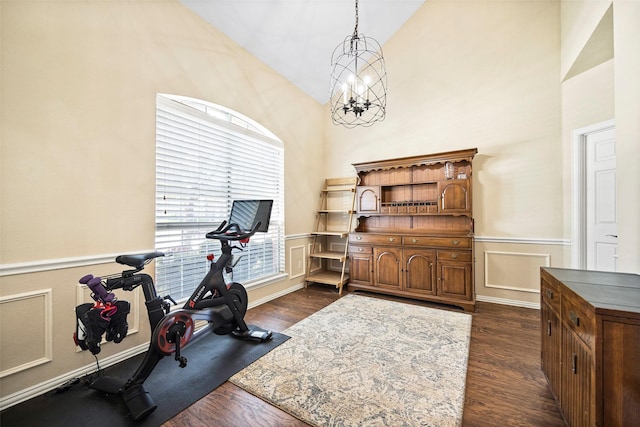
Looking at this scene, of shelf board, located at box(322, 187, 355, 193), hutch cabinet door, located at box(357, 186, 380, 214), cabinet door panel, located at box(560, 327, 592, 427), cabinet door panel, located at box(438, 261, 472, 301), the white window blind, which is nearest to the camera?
cabinet door panel, located at box(560, 327, 592, 427)

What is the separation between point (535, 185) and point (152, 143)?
14.7 ft

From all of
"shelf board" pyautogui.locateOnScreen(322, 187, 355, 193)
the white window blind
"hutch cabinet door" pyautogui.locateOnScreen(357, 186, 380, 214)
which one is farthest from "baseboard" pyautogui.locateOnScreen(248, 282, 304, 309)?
"shelf board" pyautogui.locateOnScreen(322, 187, 355, 193)

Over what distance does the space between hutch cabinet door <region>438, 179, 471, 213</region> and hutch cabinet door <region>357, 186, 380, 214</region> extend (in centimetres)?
94

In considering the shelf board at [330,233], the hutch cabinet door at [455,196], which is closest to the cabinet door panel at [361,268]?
the shelf board at [330,233]

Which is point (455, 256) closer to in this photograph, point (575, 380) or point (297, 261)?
point (575, 380)

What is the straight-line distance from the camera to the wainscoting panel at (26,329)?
5.43 feet

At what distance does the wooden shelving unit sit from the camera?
450cm

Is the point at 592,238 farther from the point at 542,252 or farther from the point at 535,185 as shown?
the point at 535,185

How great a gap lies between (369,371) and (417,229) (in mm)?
2467

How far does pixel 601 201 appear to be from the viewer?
2818 mm

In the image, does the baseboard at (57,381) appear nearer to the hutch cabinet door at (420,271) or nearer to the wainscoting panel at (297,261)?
the wainscoting panel at (297,261)

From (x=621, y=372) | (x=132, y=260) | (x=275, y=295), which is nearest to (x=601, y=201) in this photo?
(x=621, y=372)

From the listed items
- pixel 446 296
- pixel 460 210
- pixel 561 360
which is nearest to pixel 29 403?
pixel 561 360

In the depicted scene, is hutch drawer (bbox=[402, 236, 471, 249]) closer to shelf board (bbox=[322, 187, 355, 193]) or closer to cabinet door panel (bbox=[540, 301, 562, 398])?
shelf board (bbox=[322, 187, 355, 193])
